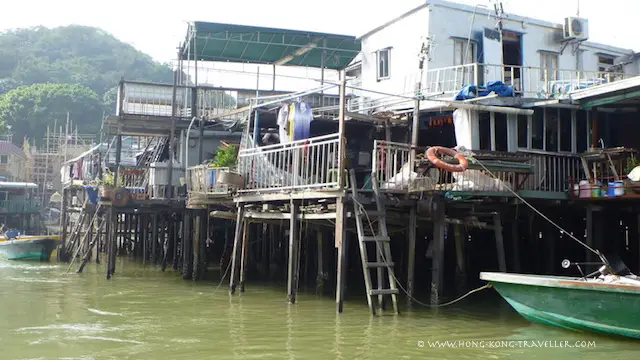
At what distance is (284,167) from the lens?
14328 millimetres

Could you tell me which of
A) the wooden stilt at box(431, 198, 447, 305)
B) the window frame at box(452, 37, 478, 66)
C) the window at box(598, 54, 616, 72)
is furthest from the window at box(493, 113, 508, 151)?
the window at box(598, 54, 616, 72)

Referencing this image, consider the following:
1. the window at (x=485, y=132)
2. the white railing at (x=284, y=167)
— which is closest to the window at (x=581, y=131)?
the window at (x=485, y=132)

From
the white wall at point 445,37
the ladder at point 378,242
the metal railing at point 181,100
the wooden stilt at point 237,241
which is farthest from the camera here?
Result: the metal railing at point 181,100

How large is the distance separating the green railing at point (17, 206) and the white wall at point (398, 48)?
92.2 feet

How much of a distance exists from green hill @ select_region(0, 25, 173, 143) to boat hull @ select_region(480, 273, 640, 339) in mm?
51319

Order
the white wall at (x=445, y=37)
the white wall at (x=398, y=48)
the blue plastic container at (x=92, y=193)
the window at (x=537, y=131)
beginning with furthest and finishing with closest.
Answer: the blue plastic container at (x=92, y=193), the white wall at (x=398, y=48), the white wall at (x=445, y=37), the window at (x=537, y=131)

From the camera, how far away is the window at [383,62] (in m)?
20.1

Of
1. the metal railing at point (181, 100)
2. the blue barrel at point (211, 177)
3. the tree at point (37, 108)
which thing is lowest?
the blue barrel at point (211, 177)

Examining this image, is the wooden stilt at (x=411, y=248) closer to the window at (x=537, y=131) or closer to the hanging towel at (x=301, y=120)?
the hanging towel at (x=301, y=120)

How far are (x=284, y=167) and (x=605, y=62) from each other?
12.7 m

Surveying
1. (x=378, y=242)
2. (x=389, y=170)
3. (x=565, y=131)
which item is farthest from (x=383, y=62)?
(x=378, y=242)

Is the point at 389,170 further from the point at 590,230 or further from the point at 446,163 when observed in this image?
the point at 590,230

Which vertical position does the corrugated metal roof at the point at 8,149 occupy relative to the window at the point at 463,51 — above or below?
below

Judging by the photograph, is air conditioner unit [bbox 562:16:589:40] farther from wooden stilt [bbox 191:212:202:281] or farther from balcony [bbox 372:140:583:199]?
wooden stilt [bbox 191:212:202:281]
